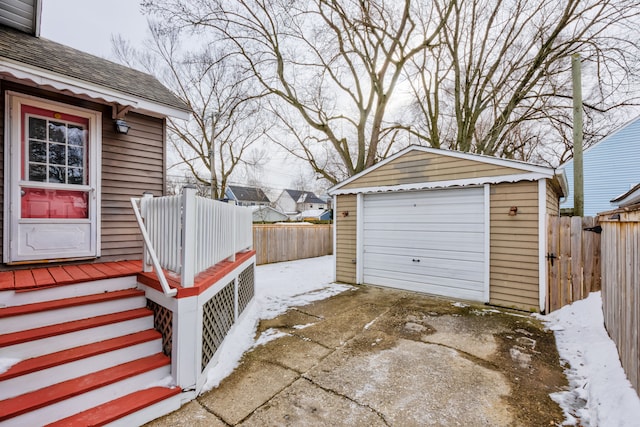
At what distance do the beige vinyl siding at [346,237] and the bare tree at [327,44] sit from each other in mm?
4851

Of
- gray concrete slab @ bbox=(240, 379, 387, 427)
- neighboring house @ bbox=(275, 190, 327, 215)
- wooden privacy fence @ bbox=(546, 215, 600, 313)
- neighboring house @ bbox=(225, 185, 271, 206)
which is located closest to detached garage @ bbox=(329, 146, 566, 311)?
wooden privacy fence @ bbox=(546, 215, 600, 313)

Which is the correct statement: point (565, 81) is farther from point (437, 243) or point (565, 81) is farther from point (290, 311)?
point (290, 311)

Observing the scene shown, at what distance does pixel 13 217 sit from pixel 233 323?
284 centimetres

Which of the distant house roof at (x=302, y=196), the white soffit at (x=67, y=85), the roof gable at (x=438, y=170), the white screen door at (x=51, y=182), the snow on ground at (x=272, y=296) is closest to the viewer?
the white soffit at (x=67, y=85)

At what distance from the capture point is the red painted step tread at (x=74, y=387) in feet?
6.02

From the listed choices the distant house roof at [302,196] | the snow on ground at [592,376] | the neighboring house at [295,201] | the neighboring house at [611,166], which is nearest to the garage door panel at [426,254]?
the snow on ground at [592,376]

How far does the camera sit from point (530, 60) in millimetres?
10203

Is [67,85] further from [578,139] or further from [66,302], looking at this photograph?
[578,139]

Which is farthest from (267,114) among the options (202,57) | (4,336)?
(4,336)

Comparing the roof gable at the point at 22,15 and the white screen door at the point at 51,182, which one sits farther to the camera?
the roof gable at the point at 22,15

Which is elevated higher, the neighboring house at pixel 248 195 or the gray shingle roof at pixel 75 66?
the neighboring house at pixel 248 195

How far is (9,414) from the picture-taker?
1.77 m

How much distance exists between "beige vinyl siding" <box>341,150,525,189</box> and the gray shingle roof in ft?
13.7

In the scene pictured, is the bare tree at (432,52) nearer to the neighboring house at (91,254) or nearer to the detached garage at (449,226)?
the detached garage at (449,226)
